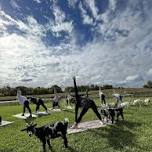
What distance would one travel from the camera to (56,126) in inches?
646

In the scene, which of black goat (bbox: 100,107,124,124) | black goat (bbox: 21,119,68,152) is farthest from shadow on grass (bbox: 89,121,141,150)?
black goat (bbox: 21,119,68,152)

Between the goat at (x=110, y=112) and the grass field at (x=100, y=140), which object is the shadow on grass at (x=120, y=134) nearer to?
the grass field at (x=100, y=140)

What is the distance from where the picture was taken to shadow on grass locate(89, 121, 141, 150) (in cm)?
1791

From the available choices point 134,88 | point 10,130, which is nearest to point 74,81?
point 10,130

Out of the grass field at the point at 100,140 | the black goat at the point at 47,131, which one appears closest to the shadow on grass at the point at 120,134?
the grass field at the point at 100,140

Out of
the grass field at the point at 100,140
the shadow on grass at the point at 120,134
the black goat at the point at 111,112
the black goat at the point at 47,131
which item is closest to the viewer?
the black goat at the point at 47,131

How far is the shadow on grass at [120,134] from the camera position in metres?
17.9

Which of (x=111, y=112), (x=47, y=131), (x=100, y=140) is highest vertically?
(x=111, y=112)

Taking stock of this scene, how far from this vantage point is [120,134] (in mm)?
20453

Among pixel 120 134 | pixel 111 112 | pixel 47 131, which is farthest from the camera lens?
pixel 111 112

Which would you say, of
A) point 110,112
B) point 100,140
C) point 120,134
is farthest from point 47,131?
point 110,112

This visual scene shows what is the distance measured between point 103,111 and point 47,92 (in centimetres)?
5970

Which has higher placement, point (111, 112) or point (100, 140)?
point (111, 112)

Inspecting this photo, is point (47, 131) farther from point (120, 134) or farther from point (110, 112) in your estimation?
point (110, 112)
